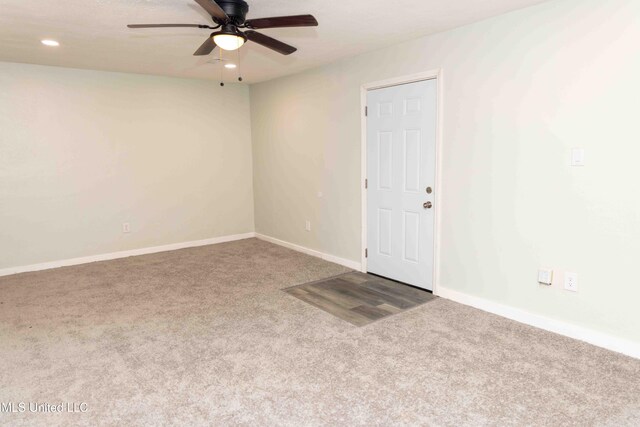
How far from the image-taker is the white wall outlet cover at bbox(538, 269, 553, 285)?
300cm

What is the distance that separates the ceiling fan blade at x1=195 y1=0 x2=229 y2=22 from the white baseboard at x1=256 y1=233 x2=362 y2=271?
3074 millimetres

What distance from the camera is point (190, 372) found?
2.52 m

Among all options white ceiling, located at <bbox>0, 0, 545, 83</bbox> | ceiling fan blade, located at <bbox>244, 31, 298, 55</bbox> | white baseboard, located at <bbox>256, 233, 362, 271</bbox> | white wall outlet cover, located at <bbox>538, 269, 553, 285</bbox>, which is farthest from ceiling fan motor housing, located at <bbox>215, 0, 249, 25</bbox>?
white baseboard, located at <bbox>256, 233, 362, 271</bbox>

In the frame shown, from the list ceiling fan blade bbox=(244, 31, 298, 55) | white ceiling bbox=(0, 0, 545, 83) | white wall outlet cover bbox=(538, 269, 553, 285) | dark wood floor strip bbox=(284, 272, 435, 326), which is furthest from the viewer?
dark wood floor strip bbox=(284, 272, 435, 326)

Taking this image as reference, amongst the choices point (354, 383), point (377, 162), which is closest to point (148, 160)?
point (377, 162)

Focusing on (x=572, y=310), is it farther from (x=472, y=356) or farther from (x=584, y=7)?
(x=584, y=7)

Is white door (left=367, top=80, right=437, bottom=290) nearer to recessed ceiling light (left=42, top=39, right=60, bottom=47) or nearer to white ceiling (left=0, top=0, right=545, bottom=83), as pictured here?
white ceiling (left=0, top=0, right=545, bottom=83)

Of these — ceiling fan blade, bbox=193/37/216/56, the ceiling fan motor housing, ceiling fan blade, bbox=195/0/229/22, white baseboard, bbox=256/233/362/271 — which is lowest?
white baseboard, bbox=256/233/362/271

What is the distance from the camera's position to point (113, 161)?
17.1 ft

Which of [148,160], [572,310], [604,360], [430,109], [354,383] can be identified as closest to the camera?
[354,383]

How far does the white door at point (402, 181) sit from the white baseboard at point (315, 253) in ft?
0.90

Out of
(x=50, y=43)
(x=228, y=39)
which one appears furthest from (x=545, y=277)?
(x=50, y=43)

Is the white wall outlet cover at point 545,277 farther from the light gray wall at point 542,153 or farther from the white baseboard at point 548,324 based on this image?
the white baseboard at point 548,324

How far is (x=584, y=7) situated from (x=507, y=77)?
627 millimetres
